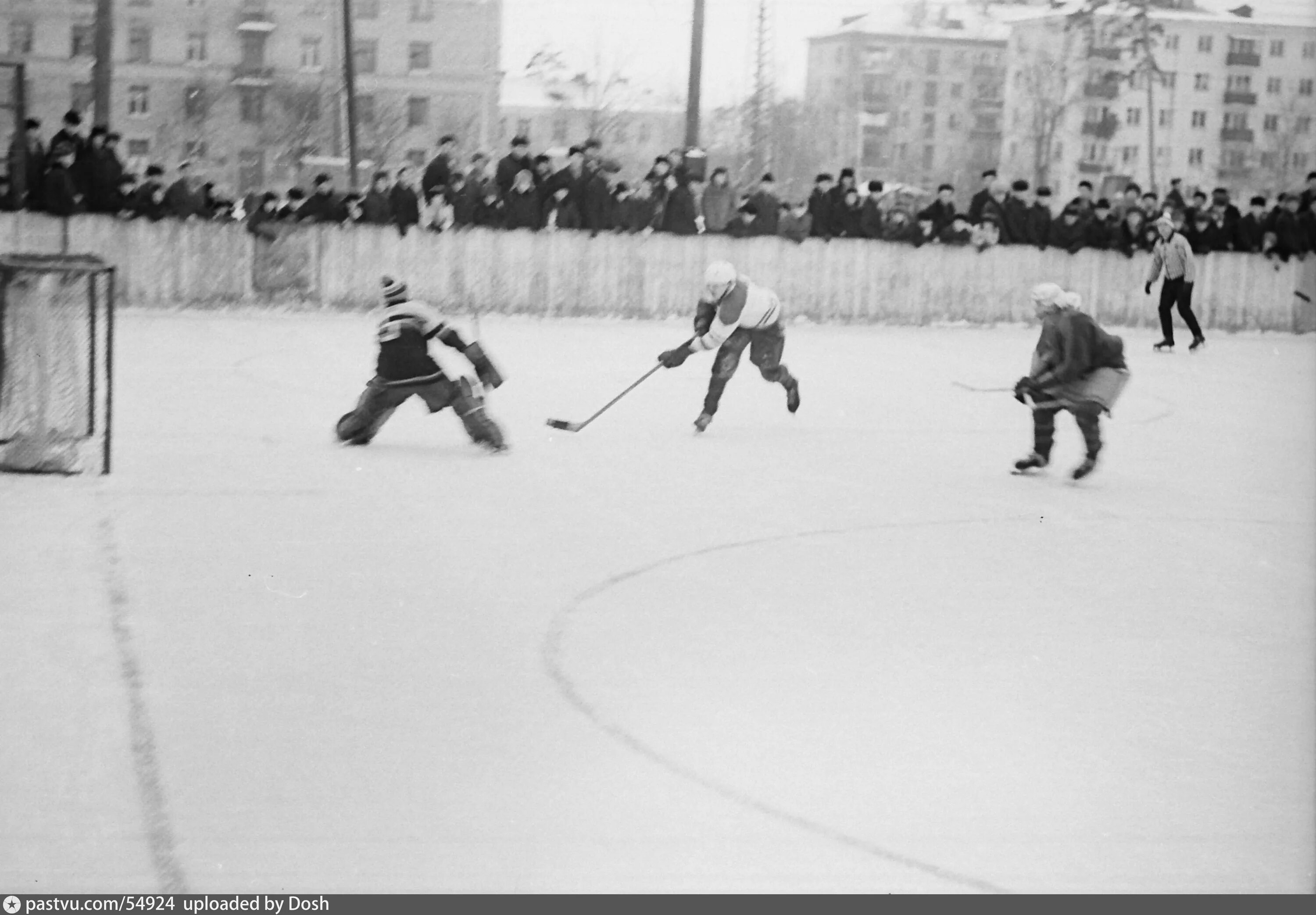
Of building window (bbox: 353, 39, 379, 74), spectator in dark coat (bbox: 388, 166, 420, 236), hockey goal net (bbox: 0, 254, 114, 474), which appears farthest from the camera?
building window (bbox: 353, 39, 379, 74)

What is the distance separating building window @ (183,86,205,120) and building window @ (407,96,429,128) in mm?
6329

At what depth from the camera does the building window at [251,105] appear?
47.9 meters

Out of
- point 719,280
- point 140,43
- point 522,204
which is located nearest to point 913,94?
point 140,43

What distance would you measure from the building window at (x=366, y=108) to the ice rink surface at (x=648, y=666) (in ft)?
128

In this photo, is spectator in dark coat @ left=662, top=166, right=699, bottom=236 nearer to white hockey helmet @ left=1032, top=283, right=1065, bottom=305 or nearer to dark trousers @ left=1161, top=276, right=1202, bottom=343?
dark trousers @ left=1161, top=276, right=1202, bottom=343

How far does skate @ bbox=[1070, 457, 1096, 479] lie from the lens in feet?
35.8

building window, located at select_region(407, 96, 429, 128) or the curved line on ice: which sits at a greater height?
building window, located at select_region(407, 96, 429, 128)

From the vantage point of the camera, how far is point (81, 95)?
42719mm

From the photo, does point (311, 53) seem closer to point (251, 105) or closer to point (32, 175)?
point (251, 105)

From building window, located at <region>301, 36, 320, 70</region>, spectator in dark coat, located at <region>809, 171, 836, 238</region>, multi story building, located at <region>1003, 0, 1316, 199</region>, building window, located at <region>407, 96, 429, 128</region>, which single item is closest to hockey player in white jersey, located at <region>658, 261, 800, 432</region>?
spectator in dark coat, located at <region>809, 171, 836, 238</region>

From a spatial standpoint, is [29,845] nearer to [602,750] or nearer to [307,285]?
[602,750]

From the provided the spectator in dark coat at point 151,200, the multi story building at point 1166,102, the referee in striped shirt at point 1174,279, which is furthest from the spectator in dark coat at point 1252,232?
the spectator in dark coat at point 151,200

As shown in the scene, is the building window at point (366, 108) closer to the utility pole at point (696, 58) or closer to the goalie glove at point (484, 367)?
the utility pole at point (696, 58)
